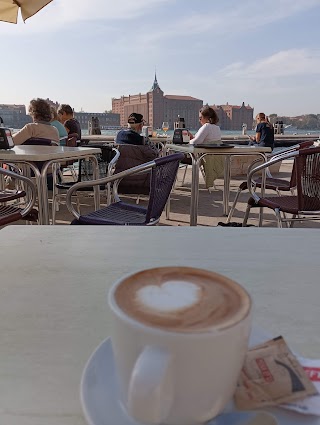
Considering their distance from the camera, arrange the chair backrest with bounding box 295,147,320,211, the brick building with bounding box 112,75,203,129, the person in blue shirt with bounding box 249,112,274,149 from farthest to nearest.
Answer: the brick building with bounding box 112,75,203,129 < the person in blue shirt with bounding box 249,112,274,149 < the chair backrest with bounding box 295,147,320,211

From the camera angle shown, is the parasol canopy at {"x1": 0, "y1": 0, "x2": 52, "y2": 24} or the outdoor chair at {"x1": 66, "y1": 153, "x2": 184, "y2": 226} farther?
the parasol canopy at {"x1": 0, "y1": 0, "x2": 52, "y2": 24}

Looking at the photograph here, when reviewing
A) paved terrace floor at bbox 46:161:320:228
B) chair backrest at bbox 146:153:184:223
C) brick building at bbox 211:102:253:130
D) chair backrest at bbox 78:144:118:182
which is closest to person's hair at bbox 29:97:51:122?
chair backrest at bbox 78:144:118:182

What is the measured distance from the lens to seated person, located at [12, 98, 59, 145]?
11.7ft

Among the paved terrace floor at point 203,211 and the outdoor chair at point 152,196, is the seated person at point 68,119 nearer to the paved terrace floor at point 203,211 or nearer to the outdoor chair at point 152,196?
the paved terrace floor at point 203,211

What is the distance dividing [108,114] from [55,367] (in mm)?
40145

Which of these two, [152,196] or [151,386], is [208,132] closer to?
[152,196]

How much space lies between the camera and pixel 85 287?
20.5 inches

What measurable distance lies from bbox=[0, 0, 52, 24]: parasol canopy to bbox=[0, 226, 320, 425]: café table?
3.00 meters

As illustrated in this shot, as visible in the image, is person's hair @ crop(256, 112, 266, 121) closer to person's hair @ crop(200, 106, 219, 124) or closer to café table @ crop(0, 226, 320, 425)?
person's hair @ crop(200, 106, 219, 124)

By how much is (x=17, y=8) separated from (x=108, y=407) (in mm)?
3662

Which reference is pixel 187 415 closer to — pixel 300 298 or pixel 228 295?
pixel 228 295

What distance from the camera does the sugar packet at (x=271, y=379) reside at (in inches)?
11.8

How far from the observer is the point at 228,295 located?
31 centimetres

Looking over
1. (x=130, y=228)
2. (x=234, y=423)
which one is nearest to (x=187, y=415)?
(x=234, y=423)
